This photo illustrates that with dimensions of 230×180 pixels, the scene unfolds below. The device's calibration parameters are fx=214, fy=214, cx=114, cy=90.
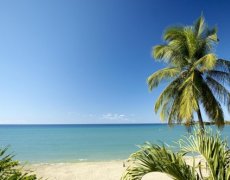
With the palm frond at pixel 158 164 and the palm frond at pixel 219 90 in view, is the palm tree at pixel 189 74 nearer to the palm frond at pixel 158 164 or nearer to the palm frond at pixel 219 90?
the palm frond at pixel 219 90

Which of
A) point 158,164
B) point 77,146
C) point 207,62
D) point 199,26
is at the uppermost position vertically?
point 199,26

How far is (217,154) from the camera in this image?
2559 mm

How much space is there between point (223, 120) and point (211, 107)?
2.48 ft

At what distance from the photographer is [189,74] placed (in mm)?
9859

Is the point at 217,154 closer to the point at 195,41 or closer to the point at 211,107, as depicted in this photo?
the point at 211,107

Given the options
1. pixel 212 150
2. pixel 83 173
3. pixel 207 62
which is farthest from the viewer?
pixel 83 173

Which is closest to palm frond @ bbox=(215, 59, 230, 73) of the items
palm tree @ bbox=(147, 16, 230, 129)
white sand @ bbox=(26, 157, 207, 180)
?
palm tree @ bbox=(147, 16, 230, 129)

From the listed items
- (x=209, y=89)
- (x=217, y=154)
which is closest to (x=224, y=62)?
(x=209, y=89)

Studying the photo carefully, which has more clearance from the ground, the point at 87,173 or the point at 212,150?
the point at 212,150

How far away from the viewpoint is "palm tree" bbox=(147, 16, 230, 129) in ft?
30.5

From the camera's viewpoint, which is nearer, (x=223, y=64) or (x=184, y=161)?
(x=184, y=161)

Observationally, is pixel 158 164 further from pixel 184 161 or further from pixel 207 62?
pixel 207 62

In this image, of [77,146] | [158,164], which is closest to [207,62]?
[158,164]

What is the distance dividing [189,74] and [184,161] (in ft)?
25.4
